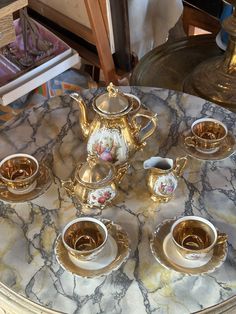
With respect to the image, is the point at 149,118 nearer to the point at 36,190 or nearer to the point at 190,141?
the point at 190,141

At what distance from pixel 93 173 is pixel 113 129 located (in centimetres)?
11

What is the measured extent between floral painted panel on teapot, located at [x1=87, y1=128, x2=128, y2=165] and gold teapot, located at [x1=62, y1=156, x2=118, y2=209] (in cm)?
6

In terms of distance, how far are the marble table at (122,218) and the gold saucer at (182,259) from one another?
0.04 ft

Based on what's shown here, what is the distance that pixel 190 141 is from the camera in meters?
1.19

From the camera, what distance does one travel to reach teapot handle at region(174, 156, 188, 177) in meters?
1.06

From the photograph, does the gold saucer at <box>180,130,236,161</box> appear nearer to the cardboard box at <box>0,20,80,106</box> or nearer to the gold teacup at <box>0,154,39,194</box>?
the gold teacup at <box>0,154,39,194</box>

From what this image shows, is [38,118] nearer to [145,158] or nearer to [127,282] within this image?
[145,158]

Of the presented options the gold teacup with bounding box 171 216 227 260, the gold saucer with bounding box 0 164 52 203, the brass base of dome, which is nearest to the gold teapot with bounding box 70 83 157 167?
the gold saucer with bounding box 0 164 52 203

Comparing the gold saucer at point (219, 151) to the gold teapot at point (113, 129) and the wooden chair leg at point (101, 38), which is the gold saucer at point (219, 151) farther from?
the wooden chair leg at point (101, 38)

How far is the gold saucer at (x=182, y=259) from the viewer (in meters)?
0.93

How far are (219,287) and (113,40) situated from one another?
1.00 metres

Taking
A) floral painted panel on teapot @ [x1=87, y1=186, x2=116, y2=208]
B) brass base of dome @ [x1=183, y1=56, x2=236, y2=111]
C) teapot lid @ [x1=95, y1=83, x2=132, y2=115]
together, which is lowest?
brass base of dome @ [x1=183, y1=56, x2=236, y2=111]

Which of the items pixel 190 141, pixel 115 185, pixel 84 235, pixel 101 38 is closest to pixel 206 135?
pixel 190 141

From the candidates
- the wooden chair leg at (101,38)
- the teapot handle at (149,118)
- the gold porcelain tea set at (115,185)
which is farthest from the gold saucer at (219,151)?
the wooden chair leg at (101,38)
